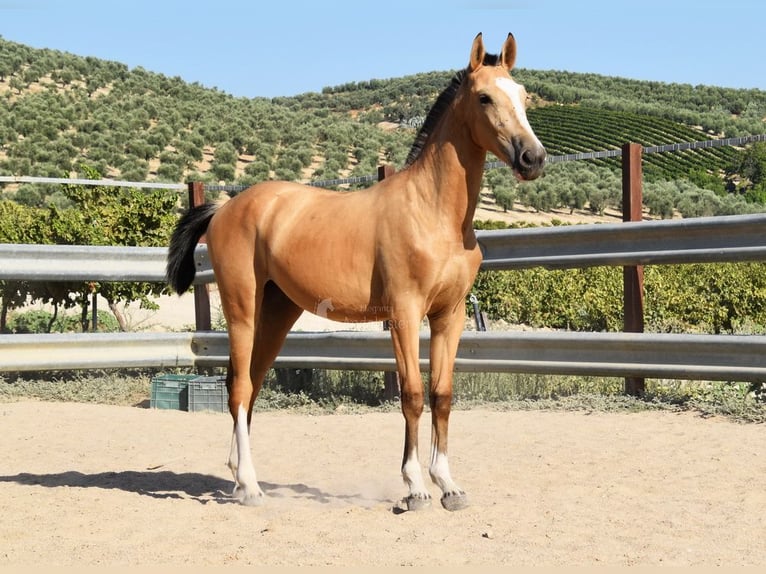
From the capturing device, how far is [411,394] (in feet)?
15.8

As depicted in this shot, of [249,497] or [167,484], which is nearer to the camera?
[249,497]

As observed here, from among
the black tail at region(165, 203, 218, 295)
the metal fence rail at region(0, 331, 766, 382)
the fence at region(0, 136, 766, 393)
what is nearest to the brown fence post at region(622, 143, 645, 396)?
the fence at region(0, 136, 766, 393)

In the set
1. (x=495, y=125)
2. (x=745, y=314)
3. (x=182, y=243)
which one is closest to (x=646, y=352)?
(x=495, y=125)

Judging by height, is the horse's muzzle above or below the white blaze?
below

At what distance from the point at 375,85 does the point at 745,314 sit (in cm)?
9506

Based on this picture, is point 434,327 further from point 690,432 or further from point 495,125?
point 690,432

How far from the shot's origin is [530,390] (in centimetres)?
800

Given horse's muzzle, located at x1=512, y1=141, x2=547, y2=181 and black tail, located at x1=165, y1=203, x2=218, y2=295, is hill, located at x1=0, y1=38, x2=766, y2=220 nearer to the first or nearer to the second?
black tail, located at x1=165, y1=203, x2=218, y2=295

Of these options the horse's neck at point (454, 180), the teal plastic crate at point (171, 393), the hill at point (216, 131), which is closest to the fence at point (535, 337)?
the teal plastic crate at point (171, 393)

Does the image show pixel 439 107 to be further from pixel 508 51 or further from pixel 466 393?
pixel 466 393

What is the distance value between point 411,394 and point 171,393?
3893 millimetres

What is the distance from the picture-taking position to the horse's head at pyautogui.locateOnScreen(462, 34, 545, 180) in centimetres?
440

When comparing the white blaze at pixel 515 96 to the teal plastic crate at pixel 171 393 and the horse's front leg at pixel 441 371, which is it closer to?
the horse's front leg at pixel 441 371

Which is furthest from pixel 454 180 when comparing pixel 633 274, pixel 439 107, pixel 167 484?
pixel 633 274
